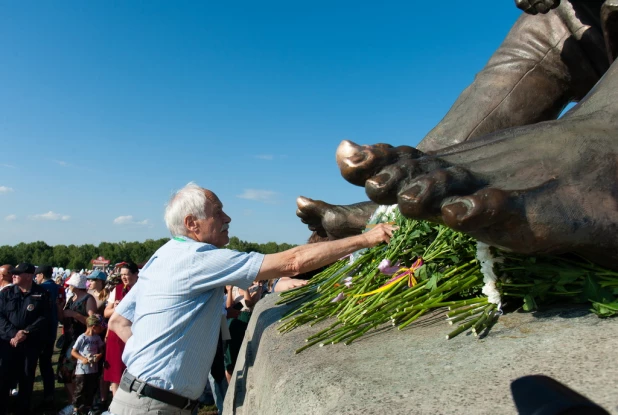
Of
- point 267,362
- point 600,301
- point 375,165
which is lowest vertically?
point 267,362

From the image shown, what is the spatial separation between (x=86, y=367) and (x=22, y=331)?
1.28 metres

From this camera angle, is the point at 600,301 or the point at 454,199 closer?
the point at 454,199

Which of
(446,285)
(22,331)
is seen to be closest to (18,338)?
(22,331)

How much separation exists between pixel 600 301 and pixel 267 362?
1.22 metres

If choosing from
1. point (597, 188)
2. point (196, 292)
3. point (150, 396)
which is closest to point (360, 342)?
point (597, 188)

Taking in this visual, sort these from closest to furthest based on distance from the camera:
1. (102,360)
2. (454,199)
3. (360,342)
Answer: (454,199) < (360,342) < (102,360)

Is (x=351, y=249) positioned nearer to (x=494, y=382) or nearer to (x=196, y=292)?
(x=196, y=292)

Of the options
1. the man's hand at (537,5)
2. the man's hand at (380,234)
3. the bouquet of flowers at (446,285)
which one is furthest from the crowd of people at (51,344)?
Answer: the man's hand at (537,5)

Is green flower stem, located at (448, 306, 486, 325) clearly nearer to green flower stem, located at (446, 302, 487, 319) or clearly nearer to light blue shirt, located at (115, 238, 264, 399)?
green flower stem, located at (446, 302, 487, 319)

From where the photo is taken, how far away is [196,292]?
2664 mm

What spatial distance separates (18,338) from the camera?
6711 millimetres

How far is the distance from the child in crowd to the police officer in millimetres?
960

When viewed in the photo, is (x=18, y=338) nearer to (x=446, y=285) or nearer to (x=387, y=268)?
(x=387, y=268)

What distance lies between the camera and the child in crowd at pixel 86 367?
6.13 meters
